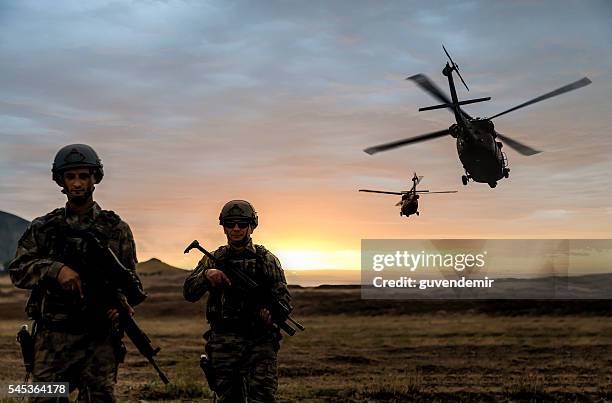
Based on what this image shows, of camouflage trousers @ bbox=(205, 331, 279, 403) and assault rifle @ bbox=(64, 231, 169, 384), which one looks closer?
assault rifle @ bbox=(64, 231, 169, 384)

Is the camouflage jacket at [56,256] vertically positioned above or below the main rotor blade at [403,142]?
below

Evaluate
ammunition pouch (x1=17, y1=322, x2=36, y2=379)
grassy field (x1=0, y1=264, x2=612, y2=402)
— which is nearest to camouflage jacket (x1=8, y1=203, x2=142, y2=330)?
ammunition pouch (x1=17, y1=322, x2=36, y2=379)

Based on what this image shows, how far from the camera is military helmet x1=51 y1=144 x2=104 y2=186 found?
5.55m

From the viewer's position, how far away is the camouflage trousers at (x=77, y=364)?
536cm

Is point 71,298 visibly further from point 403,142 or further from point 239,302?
point 403,142

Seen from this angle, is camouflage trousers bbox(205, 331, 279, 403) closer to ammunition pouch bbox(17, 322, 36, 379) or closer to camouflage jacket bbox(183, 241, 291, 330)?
camouflage jacket bbox(183, 241, 291, 330)

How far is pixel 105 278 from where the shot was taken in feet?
17.8

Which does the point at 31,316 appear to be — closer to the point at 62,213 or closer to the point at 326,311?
the point at 62,213

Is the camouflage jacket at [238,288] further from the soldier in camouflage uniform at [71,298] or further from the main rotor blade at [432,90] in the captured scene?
the main rotor blade at [432,90]

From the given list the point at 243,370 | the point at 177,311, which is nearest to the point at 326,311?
the point at 177,311

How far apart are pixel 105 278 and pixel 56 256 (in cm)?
44

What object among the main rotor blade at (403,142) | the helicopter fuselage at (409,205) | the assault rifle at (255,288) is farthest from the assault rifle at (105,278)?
the helicopter fuselage at (409,205)

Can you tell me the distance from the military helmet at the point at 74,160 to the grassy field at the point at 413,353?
24.7 ft

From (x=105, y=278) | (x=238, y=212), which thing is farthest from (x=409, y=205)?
(x=105, y=278)
